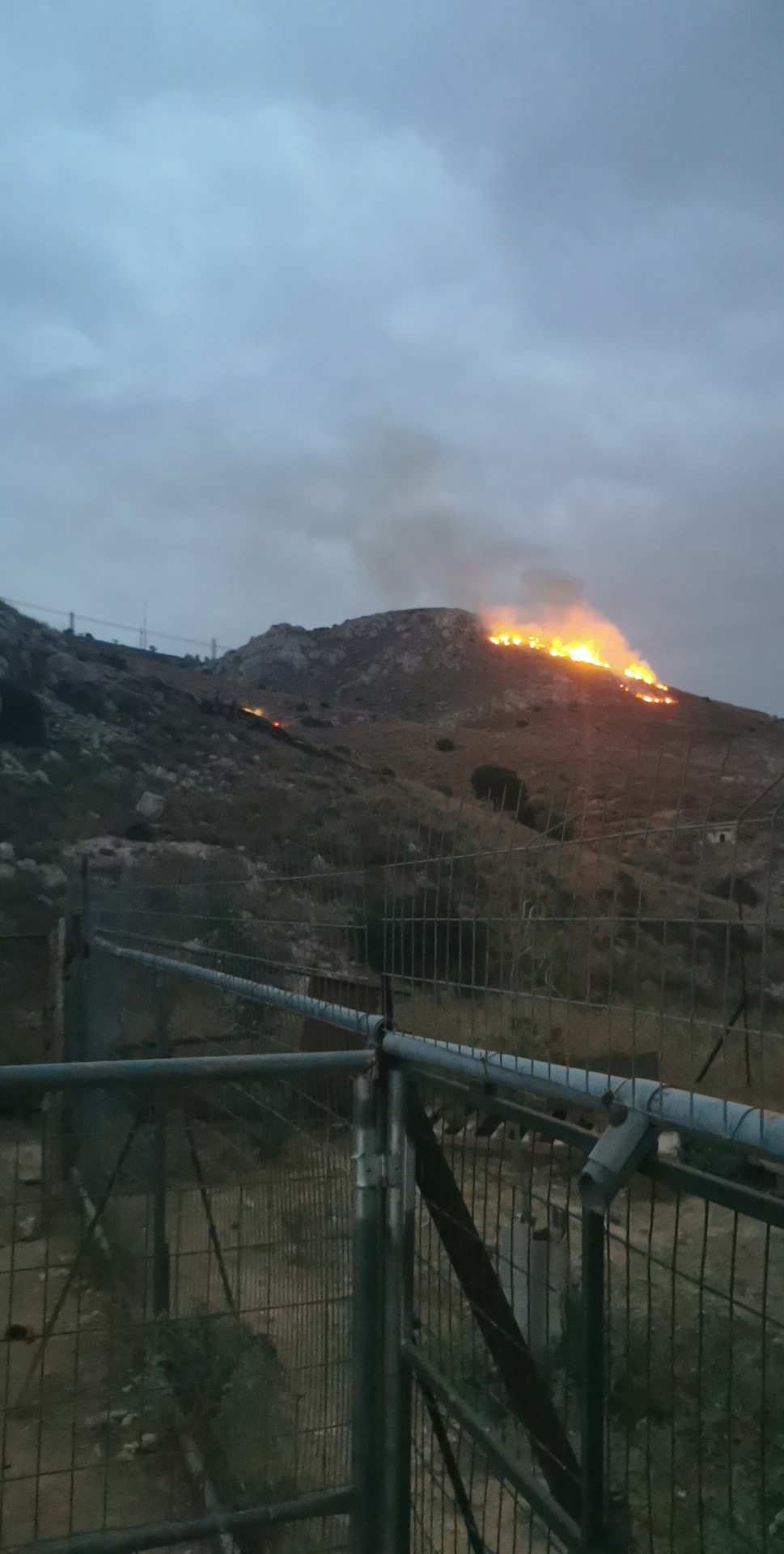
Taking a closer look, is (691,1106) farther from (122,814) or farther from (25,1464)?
(122,814)

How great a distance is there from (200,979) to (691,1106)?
3453mm

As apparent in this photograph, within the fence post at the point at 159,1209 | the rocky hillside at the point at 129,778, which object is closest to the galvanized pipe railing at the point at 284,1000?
the fence post at the point at 159,1209

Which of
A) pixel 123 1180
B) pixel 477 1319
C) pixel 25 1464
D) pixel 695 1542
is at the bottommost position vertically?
pixel 25 1464

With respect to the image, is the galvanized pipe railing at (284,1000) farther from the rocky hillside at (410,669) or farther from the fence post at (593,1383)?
the rocky hillside at (410,669)

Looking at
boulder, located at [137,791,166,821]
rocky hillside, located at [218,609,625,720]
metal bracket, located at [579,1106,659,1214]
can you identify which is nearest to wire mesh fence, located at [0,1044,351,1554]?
metal bracket, located at [579,1106,659,1214]

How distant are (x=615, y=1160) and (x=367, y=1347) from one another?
1.64 meters

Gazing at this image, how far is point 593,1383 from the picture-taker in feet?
7.18

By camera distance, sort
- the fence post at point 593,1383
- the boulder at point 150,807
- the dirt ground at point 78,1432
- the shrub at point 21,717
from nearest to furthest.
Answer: the fence post at point 593,1383, the dirt ground at point 78,1432, the boulder at point 150,807, the shrub at point 21,717

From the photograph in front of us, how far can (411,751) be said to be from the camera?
2534 inches

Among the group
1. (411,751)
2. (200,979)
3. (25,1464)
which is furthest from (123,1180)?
(411,751)

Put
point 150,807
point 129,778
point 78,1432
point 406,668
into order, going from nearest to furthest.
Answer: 1. point 78,1432
2. point 150,807
3. point 129,778
4. point 406,668

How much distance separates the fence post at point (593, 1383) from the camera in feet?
7.13

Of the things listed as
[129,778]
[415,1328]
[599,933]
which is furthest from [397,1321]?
[129,778]

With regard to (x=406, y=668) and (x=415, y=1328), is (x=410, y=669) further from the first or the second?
(x=415, y=1328)
